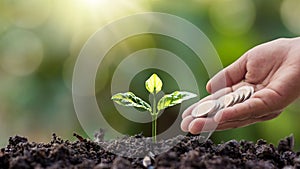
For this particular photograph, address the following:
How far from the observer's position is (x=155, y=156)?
855 millimetres

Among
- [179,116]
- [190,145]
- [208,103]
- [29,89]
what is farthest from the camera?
[29,89]

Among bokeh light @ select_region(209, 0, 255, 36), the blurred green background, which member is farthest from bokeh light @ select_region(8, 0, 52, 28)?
bokeh light @ select_region(209, 0, 255, 36)

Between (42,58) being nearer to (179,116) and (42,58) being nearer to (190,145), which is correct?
(179,116)

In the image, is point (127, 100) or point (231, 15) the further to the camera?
point (231, 15)

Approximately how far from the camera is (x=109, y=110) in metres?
2.45

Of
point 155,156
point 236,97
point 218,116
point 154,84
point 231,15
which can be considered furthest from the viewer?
point 231,15

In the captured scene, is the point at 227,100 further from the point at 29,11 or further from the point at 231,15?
the point at 29,11

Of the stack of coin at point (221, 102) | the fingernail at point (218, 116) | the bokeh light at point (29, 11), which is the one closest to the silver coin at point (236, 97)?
the stack of coin at point (221, 102)

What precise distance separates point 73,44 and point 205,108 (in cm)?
167

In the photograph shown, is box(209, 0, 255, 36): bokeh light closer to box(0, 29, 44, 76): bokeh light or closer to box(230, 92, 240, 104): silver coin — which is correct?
box(0, 29, 44, 76): bokeh light

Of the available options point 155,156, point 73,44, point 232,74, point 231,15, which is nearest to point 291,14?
point 231,15

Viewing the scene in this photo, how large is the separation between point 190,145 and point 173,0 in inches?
77.7

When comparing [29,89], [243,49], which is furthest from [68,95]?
[243,49]

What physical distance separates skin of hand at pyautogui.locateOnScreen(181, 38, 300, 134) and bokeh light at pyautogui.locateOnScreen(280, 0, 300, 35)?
1.42m
